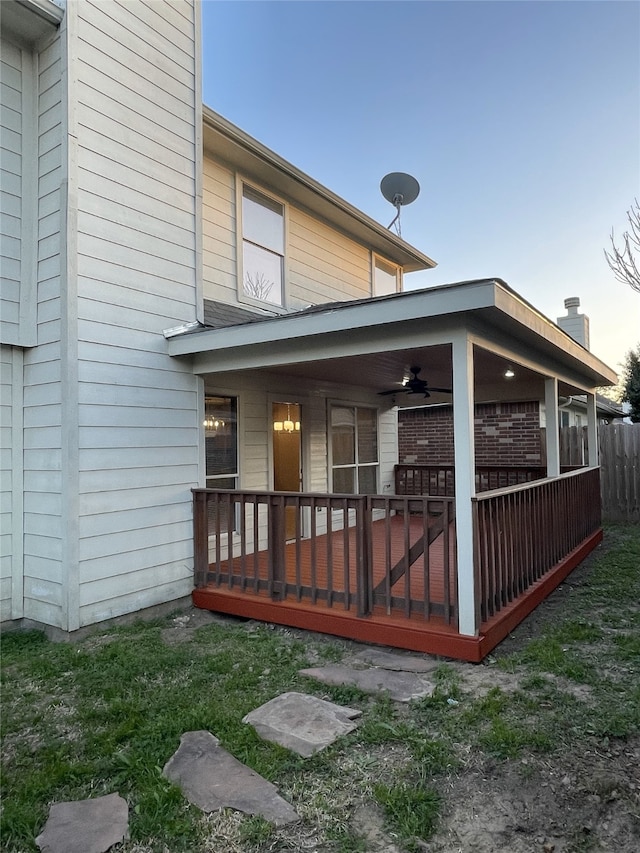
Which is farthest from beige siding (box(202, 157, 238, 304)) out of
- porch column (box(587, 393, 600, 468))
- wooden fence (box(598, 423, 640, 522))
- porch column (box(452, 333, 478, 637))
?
wooden fence (box(598, 423, 640, 522))

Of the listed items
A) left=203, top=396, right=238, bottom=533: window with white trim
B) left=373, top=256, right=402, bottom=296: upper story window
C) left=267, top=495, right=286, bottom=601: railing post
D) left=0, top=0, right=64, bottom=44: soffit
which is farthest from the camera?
left=373, top=256, right=402, bottom=296: upper story window

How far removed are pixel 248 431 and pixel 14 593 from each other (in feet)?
9.46

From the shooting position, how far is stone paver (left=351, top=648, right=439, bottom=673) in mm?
3768

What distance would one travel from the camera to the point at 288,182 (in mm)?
7074

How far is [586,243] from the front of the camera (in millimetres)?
11938

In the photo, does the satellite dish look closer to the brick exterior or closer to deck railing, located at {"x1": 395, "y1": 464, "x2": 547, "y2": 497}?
the brick exterior

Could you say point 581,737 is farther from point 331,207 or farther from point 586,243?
point 586,243

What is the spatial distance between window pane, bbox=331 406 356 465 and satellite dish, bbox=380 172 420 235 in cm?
418

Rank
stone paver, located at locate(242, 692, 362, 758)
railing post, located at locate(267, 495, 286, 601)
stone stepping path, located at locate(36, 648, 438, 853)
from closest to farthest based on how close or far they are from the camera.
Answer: stone stepping path, located at locate(36, 648, 438, 853) → stone paver, located at locate(242, 692, 362, 758) → railing post, located at locate(267, 495, 286, 601)

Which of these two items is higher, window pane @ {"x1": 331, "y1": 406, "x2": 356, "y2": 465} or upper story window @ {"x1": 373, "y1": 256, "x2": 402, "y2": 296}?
upper story window @ {"x1": 373, "y1": 256, "x2": 402, "y2": 296}

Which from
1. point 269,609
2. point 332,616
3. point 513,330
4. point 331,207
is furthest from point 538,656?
point 331,207

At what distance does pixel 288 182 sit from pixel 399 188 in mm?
3336

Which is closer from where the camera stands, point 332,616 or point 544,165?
point 332,616

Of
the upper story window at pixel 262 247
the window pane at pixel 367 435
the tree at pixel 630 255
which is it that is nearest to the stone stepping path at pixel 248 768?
the tree at pixel 630 255
